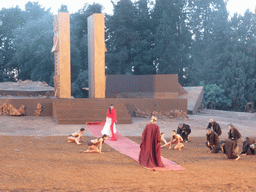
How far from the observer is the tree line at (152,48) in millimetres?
35500

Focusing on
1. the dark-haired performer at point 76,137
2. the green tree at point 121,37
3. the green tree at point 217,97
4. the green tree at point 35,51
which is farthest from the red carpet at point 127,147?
the green tree at point 217,97

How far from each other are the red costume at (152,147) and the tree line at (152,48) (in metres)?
25.4

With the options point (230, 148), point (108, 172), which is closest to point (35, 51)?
point (230, 148)

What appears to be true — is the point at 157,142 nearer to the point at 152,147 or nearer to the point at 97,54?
the point at 152,147

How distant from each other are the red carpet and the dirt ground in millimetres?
252

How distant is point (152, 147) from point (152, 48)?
103 ft

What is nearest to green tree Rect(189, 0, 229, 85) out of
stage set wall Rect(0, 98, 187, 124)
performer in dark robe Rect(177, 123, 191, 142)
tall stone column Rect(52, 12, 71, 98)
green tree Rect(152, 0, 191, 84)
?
green tree Rect(152, 0, 191, 84)

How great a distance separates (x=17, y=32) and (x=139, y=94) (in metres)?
18.3

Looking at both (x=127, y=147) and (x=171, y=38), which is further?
(x=171, y=38)

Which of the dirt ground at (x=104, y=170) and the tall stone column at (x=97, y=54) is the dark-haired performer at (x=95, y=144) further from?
the tall stone column at (x=97, y=54)

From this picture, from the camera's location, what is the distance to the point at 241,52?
37.5 meters

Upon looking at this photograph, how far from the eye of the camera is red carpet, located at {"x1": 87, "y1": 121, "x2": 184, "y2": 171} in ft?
29.6

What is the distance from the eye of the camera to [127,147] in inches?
480

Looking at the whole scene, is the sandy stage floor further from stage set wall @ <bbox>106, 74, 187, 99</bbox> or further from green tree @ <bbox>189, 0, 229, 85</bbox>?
green tree @ <bbox>189, 0, 229, 85</bbox>
